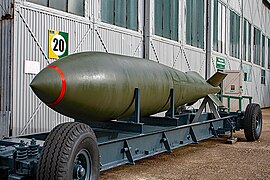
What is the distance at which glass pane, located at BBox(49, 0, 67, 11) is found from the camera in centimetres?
767

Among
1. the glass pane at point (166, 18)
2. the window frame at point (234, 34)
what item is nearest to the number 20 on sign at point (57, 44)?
the glass pane at point (166, 18)

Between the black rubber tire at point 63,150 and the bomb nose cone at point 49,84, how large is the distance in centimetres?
47

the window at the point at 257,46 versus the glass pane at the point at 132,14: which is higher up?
the window at the point at 257,46

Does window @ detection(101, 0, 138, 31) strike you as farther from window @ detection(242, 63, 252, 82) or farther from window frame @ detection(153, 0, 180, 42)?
window @ detection(242, 63, 252, 82)

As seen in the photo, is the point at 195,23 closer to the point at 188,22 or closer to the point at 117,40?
the point at 188,22

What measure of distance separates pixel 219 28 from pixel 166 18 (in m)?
6.24

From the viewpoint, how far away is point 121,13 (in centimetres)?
1030

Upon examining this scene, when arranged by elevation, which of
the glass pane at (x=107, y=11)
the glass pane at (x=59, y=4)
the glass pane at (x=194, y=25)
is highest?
the glass pane at (x=194, y=25)

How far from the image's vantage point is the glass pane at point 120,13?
1009 cm

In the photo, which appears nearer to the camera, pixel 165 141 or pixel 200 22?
pixel 165 141

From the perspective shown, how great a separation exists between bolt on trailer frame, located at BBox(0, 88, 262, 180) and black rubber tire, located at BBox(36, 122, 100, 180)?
1 cm

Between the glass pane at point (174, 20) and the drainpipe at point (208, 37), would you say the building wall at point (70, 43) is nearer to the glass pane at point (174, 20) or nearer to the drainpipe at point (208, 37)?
the glass pane at point (174, 20)

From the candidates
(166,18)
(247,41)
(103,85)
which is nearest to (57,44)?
(103,85)

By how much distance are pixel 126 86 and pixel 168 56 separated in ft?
25.7
